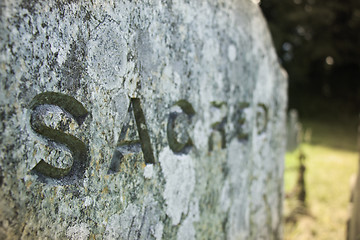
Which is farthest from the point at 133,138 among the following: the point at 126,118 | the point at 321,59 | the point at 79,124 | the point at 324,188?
the point at 321,59

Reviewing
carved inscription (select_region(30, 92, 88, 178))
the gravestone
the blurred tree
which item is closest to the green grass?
the gravestone

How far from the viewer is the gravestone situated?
71 centimetres

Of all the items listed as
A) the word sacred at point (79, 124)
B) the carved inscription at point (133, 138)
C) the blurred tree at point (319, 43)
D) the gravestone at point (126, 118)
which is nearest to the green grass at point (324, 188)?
the gravestone at point (126, 118)

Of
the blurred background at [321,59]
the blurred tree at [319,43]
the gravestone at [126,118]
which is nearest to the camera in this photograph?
the gravestone at [126,118]

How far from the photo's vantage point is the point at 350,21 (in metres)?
12.6

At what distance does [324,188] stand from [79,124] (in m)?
4.01

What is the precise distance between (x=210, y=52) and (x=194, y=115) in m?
0.26

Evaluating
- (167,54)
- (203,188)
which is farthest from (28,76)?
(203,188)

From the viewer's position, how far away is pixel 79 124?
838 mm

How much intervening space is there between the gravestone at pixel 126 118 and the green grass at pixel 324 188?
167cm

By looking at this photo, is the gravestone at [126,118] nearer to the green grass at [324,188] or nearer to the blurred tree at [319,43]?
the green grass at [324,188]

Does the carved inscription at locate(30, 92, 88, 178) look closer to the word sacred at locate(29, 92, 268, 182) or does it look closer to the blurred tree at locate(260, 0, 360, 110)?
the word sacred at locate(29, 92, 268, 182)

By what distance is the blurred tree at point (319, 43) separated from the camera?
12.3 metres

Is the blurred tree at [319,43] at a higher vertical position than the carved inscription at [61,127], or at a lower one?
higher
